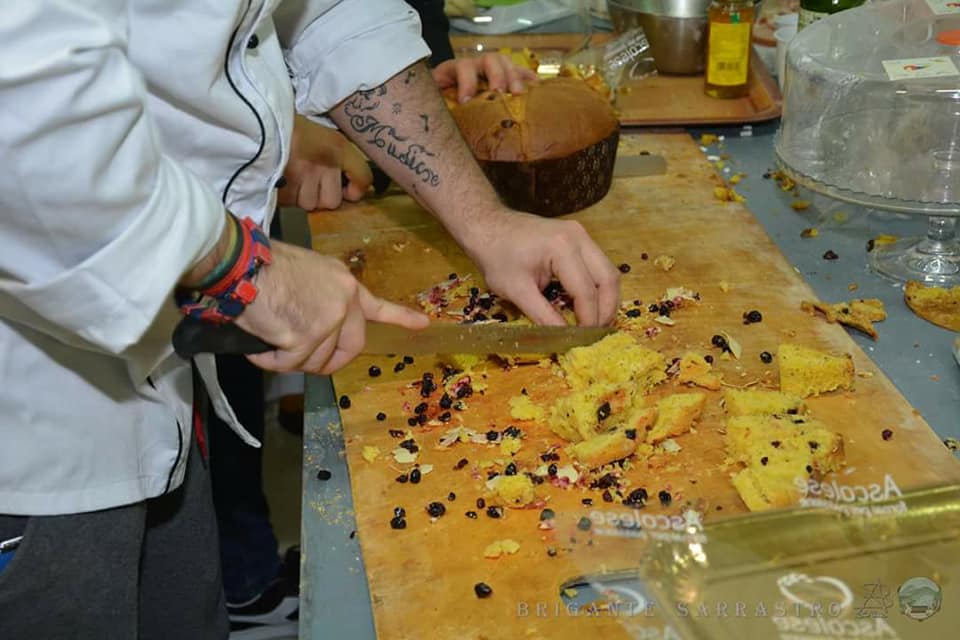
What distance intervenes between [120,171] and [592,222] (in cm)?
113

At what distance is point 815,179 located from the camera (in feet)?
5.54

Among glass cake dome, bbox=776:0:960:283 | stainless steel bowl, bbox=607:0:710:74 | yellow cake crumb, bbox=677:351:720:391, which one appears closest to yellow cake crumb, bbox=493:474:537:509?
yellow cake crumb, bbox=677:351:720:391

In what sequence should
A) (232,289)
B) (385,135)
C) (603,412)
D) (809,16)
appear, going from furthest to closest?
1. (809,16)
2. (385,135)
3. (603,412)
4. (232,289)

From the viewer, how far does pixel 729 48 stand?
2.32 m

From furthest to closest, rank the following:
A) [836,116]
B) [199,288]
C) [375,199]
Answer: [375,199] → [836,116] → [199,288]

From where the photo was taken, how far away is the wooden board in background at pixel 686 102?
7.52ft

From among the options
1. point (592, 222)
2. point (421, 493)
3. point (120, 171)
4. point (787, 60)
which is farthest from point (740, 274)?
point (120, 171)

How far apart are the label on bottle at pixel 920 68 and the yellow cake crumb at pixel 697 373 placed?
63cm

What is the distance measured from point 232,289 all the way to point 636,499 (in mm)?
548

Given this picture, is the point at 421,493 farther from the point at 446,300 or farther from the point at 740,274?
the point at 740,274

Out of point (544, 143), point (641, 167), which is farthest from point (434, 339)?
point (641, 167)

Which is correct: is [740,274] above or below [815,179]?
below

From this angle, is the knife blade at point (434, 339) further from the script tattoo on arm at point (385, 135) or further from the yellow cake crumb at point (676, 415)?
the script tattoo on arm at point (385, 135)

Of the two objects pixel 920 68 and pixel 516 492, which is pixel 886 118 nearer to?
pixel 920 68
